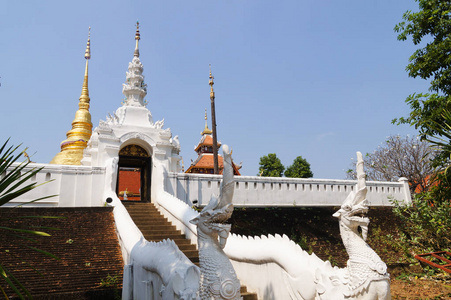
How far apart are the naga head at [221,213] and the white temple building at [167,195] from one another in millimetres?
603

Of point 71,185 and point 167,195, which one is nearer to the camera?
point 167,195

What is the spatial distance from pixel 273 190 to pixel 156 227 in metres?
6.09

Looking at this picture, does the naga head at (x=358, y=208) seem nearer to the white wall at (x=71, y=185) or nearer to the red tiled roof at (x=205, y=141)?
the white wall at (x=71, y=185)

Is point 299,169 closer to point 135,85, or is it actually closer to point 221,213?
point 135,85

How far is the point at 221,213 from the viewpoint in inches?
152

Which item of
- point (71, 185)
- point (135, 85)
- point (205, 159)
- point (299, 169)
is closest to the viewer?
point (71, 185)

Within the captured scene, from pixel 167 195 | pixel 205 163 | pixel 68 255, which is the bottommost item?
pixel 68 255

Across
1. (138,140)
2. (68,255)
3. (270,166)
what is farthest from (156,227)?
(270,166)

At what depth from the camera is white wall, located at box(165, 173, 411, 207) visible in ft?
43.4

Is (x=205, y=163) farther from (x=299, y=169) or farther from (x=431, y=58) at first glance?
(x=431, y=58)

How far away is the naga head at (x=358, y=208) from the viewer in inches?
150

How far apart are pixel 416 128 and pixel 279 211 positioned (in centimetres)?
573

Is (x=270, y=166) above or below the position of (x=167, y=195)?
above

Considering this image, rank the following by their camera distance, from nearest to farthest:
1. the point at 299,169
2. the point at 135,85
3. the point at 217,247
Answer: the point at 217,247
the point at 135,85
the point at 299,169
